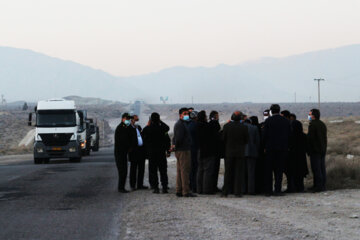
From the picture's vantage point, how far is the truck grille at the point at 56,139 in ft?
107

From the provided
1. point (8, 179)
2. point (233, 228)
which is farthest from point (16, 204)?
point (8, 179)

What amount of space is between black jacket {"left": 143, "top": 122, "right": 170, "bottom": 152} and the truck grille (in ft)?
58.6

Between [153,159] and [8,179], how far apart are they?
26.3 feet

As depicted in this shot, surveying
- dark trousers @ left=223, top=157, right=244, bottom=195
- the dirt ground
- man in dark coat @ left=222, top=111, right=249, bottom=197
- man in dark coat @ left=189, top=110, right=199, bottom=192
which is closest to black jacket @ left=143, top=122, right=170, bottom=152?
man in dark coat @ left=189, top=110, right=199, bottom=192

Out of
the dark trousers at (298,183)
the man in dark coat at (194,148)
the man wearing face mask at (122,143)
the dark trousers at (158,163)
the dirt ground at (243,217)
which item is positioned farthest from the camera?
the man wearing face mask at (122,143)

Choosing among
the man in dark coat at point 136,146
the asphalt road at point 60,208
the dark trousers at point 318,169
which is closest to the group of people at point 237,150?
the dark trousers at point 318,169

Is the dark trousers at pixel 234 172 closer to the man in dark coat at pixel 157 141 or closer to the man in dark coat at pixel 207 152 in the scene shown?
the man in dark coat at pixel 207 152

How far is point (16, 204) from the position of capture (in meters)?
13.8

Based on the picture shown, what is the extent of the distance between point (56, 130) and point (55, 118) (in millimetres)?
604

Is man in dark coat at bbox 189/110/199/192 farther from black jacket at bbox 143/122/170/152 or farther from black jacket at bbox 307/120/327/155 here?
black jacket at bbox 307/120/327/155

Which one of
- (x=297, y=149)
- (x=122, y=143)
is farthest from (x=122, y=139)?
(x=297, y=149)

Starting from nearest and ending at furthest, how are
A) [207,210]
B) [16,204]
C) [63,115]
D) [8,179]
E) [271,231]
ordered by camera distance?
[271,231] < [207,210] < [16,204] < [8,179] < [63,115]

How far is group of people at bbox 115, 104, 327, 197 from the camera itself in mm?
14438

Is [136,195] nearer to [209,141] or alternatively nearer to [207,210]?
[209,141]
